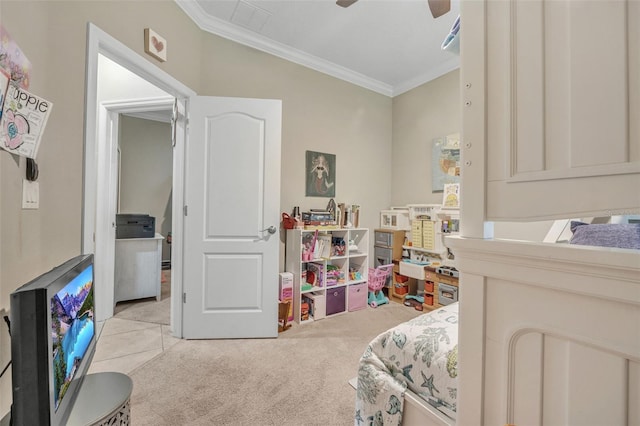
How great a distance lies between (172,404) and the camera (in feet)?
5.21

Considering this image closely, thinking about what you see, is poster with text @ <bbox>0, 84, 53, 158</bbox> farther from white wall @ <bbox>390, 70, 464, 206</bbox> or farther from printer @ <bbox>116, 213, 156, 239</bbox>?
white wall @ <bbox>390, 70, 464, 206</bbox>

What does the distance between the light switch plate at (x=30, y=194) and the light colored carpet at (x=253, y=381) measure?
1.23 m

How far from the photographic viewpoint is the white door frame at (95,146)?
55.3 inches

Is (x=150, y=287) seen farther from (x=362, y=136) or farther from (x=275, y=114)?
(x=362, y=136)

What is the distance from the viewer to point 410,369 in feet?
3.59

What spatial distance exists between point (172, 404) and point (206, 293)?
2.94 feet

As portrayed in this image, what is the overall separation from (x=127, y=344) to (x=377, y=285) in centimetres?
262

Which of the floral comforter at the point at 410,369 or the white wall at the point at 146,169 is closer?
the floral comforter at the point at 410,369

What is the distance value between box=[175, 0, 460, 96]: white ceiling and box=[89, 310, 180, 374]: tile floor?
112 inches

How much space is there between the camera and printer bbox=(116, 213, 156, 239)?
10.5ft

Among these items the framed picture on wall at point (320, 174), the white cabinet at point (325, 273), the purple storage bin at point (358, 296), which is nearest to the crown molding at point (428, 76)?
the framed picture on wall at point (320, 174)

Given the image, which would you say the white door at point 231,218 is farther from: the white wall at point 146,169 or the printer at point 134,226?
the white wall at point 146,169

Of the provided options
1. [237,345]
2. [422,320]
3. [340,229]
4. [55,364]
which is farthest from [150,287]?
[422,320]

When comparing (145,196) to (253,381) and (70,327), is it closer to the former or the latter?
(253,381)
